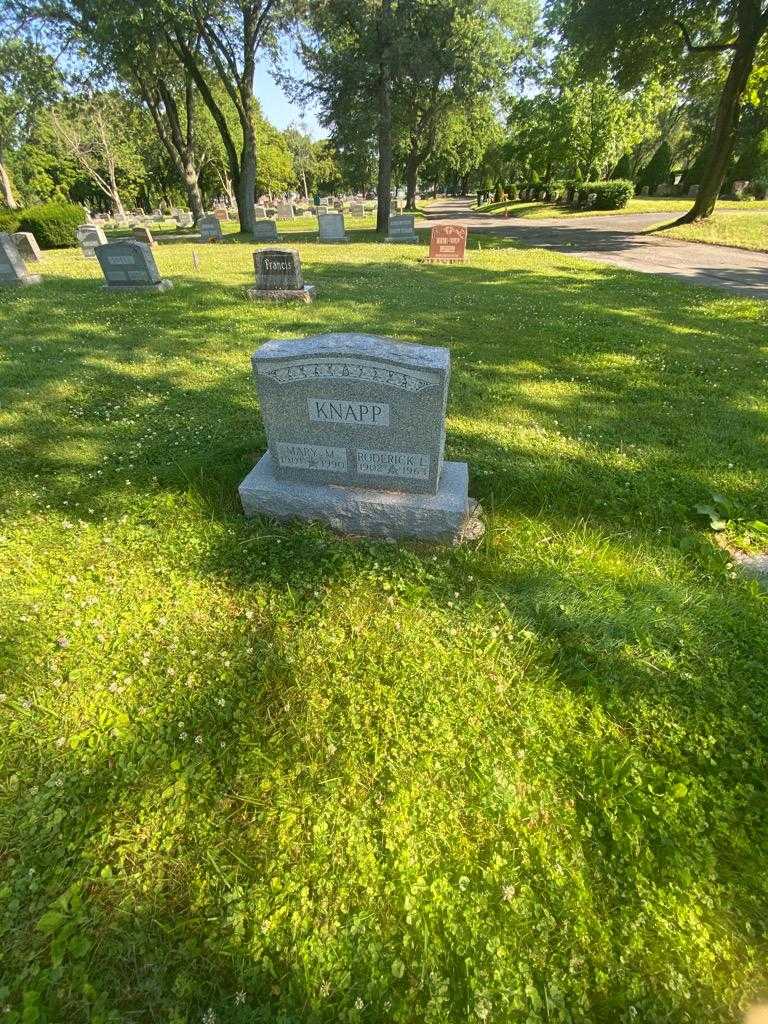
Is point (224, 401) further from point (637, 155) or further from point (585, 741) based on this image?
point (637, 155)

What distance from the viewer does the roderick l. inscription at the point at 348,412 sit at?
3.21m

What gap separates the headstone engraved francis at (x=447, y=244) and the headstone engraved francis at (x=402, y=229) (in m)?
6.78

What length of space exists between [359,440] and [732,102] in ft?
Answer: 75.1

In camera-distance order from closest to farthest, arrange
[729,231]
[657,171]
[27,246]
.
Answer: [27,246] < [729,231] < [657,171]

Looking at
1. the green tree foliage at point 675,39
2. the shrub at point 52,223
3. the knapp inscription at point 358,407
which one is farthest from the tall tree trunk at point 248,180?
the knapp inscription at point 358,407

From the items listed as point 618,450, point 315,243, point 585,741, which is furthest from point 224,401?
point 315,243

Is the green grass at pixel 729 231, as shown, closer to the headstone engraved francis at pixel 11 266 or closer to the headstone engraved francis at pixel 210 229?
the headstone engraved francis at pixel 210 229

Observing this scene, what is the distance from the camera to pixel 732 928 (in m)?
1.72

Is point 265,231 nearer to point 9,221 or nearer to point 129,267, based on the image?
point 9,221

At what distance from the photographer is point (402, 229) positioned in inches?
846

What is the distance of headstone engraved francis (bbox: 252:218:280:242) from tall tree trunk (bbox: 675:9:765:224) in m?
18.1

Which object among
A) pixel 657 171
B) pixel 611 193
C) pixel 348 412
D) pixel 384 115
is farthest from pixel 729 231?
pixel 657 171

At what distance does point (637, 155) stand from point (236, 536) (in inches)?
2613

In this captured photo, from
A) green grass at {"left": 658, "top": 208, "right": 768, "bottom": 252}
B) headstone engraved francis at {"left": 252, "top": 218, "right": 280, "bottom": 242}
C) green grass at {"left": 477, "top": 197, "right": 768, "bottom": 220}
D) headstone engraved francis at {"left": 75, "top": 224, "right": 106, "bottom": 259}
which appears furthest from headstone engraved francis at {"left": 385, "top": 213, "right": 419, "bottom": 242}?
green grass at {"left": 477, "top": 197, "right": 768, "bottom": 220}
